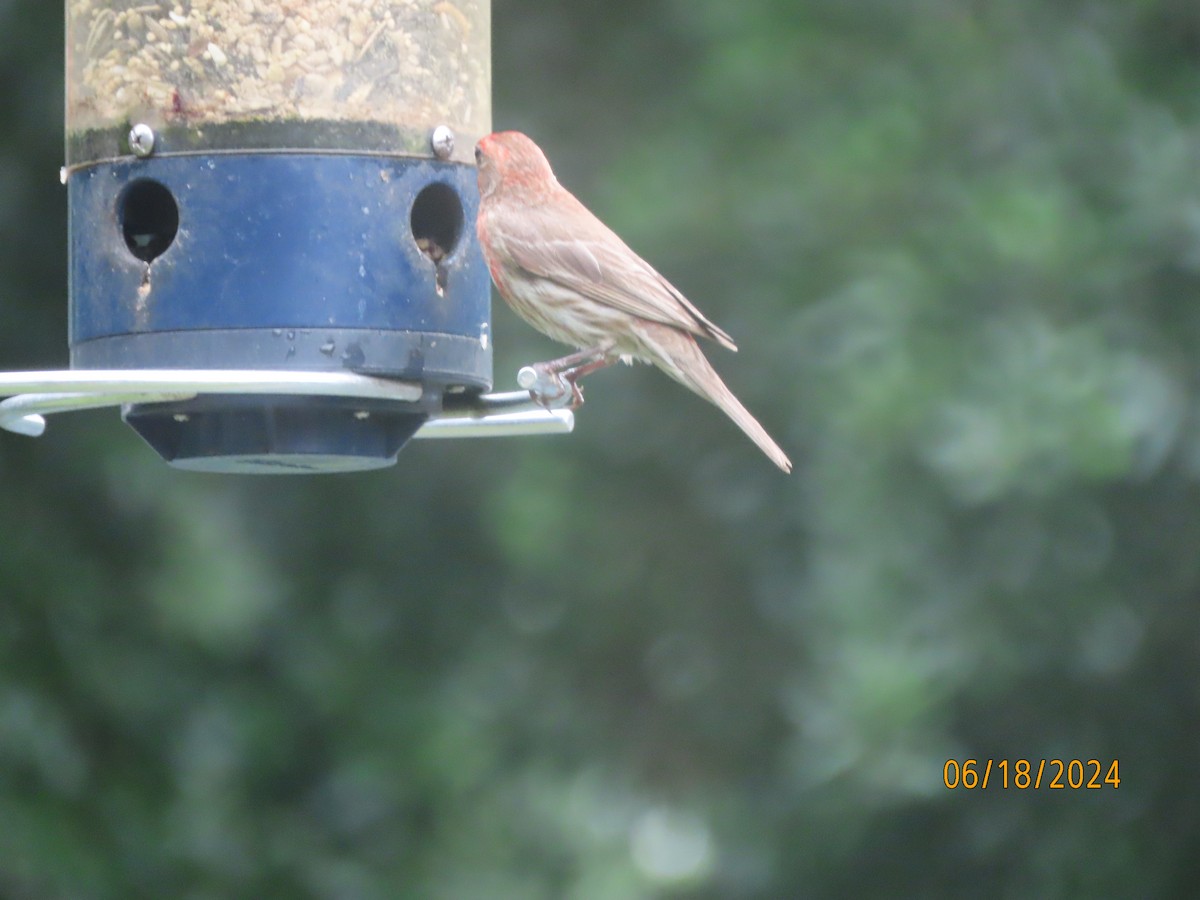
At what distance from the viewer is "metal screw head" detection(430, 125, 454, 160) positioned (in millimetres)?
5016

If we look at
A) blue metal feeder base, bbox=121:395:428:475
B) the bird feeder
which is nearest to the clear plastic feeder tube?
the bird feeder

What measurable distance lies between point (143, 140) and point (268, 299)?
1.57ft

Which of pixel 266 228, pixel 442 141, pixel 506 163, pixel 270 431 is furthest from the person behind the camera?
pixel 506 163

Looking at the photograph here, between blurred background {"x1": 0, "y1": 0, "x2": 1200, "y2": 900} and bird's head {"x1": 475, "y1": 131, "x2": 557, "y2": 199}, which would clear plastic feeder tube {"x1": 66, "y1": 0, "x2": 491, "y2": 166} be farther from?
blurred background {"x1": 0, "y1": 0, "x2": 1200, "y2": 900}

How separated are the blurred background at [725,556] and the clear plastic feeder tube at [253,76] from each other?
2.76m

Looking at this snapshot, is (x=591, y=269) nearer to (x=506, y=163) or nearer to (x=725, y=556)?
(x=506, y=163)

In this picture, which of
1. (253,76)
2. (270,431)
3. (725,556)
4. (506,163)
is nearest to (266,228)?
(253,76)

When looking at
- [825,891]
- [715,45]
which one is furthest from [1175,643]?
[715,45]

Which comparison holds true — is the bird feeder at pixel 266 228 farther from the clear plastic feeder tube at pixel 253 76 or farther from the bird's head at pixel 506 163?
the bird's head at pixel 506 163

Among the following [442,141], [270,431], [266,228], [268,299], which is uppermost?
[442,141]

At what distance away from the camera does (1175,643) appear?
766 cm

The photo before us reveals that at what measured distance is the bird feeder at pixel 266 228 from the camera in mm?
4664

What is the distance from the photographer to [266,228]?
4.72 m

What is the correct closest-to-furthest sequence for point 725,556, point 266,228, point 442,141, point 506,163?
point 266,228 → point 442,141 → point 506,163 → point 725,556
